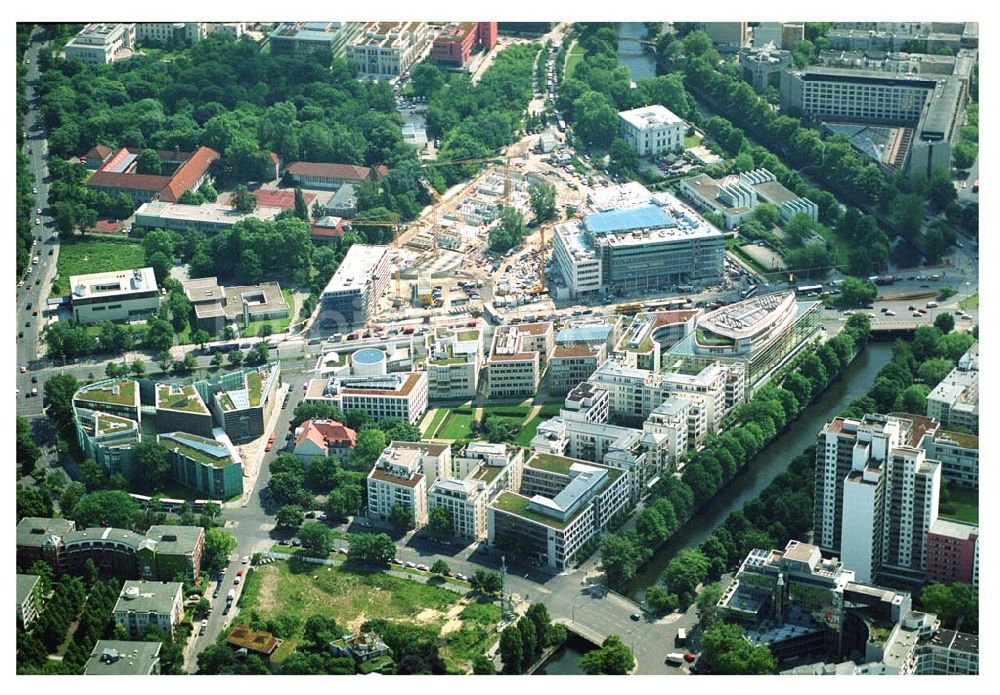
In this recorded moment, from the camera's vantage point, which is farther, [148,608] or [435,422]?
[435,422]

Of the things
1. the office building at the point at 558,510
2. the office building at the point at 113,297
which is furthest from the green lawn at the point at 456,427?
the office building at the point at 113,297

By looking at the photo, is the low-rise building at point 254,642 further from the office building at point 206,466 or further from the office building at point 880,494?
the office building at point 880,494

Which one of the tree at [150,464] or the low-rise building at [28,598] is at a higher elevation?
the tree at [150,464]

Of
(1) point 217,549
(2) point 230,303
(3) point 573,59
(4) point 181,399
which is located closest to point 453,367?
(4) point 181,399

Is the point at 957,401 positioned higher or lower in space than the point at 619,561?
higher

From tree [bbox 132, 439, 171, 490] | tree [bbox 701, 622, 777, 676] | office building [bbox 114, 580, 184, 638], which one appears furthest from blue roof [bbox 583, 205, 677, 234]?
office building [bbox 114, 580, 184, 638]

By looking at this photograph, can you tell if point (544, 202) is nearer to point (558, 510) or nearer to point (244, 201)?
point (244, 201)

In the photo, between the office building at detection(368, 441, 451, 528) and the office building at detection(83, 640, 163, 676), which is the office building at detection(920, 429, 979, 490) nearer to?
the office building at detection(368, 441, 451, 528)
